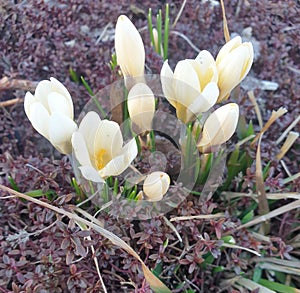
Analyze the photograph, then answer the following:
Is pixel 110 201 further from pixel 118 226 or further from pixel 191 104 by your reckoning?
pixel 191 104

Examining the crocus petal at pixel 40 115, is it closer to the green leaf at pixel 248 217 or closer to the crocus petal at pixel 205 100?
the crocus petal at pixel 205 100

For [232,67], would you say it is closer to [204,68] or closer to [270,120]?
[204,68]

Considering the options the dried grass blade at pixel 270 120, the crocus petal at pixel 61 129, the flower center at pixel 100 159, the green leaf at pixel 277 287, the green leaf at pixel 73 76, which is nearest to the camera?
the crocus petal at pixel 61 129

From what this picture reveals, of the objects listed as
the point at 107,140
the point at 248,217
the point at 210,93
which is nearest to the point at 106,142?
the point at 107,140

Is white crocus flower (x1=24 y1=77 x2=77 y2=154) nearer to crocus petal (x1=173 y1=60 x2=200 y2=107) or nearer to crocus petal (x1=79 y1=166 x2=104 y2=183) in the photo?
crocus petal (x1=79 y1=166 x2=104 y2=183)

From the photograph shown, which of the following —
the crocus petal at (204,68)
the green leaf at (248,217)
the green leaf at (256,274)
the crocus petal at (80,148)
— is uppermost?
the crocus petal at (204,68)

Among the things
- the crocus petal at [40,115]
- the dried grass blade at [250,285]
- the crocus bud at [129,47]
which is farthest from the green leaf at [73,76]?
the dried grass blade at [250,285]

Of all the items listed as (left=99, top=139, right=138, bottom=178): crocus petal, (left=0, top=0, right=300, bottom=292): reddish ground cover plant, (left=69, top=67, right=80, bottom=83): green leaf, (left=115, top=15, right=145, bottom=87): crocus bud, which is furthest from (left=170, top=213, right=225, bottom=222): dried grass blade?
(left=69, top=67, right=80, bottom=83): green leaf
